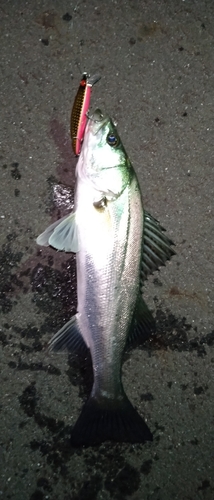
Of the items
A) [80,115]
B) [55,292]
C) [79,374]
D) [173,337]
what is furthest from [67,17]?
[79,374]

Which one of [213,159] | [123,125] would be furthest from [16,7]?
[213,159]

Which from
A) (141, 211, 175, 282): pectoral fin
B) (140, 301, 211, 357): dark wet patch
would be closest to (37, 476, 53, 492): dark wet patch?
(140, 301, 211, 357): dark wet patch

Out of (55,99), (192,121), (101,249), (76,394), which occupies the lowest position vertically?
(76,394)

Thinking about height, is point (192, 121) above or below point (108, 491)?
above

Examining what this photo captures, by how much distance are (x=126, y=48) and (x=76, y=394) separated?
2.49 meters

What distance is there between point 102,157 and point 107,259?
1.94ft

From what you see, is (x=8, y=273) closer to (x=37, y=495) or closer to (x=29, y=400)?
(x=29, y=400)

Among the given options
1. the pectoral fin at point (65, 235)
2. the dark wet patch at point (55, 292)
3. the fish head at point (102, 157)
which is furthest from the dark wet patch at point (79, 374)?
the fish head at point (102, 157)

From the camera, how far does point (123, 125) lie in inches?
129

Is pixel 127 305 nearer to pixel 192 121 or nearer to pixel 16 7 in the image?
pixel 192 121

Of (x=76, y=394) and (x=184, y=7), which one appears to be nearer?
(x=76, y=394)

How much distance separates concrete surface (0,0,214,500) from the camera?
3141 mm

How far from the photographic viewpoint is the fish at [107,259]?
104 inches

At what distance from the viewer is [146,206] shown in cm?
329
